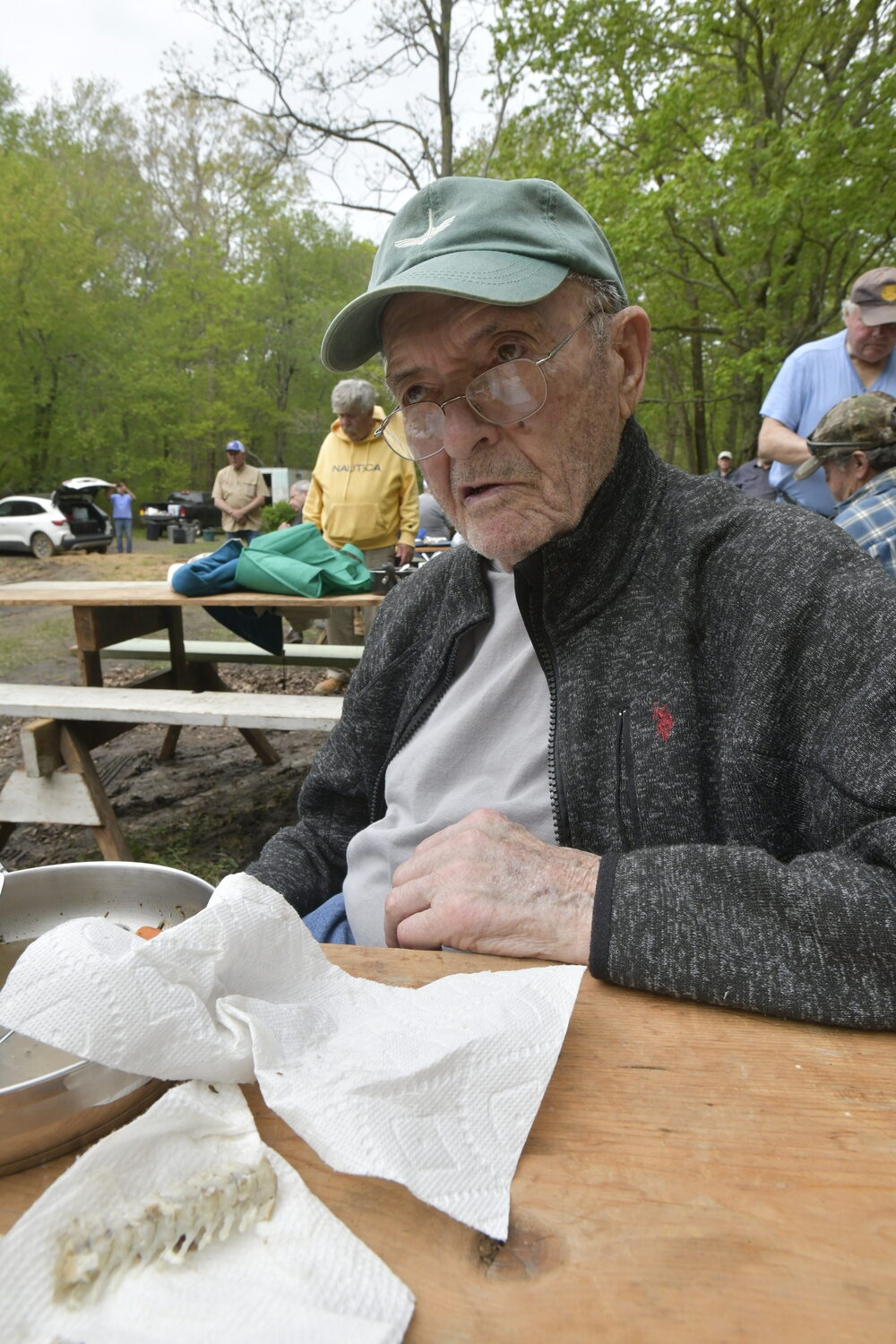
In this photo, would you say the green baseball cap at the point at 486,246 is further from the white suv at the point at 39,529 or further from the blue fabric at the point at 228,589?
the white suv at the point at 39,529

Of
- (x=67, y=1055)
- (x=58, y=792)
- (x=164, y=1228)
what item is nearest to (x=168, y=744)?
(x=58, y=792)

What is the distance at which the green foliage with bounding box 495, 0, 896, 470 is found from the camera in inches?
342

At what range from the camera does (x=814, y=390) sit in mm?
3838

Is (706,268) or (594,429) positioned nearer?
(594,429)

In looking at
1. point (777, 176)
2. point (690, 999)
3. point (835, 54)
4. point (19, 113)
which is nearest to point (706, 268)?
point (835, 54)

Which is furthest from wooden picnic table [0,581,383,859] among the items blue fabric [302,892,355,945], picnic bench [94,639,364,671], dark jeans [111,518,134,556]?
dark jeans [111,518,134,556]

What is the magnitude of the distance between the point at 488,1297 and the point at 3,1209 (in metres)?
0.35

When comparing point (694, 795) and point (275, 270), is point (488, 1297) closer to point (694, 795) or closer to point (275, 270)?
point (694, 795)

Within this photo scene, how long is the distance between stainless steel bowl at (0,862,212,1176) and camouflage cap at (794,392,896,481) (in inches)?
121

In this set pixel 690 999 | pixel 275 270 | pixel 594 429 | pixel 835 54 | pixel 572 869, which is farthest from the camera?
pixel 275 270

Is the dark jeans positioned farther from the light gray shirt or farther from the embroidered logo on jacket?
the embroidered logo on jacket

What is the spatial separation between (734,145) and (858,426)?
8.06 meters

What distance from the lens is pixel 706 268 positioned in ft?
40.4

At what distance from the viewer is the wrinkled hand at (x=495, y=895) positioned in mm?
927
